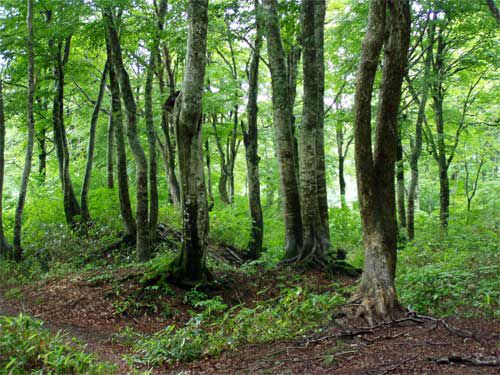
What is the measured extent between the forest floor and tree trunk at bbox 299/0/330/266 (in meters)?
2.31

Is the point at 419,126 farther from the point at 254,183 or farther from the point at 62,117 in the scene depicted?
the point at 62,117

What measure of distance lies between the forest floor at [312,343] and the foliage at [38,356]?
0.44m

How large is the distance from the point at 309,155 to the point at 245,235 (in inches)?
208

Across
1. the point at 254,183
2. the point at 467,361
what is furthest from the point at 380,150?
the point at 254,183

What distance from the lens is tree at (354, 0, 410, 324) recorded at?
5281mm

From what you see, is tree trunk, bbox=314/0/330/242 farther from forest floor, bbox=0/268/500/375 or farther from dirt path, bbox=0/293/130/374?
dirt path, bbox=0/293/130/374

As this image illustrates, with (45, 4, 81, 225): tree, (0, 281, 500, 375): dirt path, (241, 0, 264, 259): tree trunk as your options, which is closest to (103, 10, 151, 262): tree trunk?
(241, 0, 264, 259): tree trunk

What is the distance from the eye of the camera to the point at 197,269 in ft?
27.7

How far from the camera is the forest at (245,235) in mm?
5062

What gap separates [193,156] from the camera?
26.6 feet

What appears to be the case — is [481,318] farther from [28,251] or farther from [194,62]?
[28,251]

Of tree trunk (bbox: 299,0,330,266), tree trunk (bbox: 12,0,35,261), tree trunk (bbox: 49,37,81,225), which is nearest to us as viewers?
tree trunk (bbox: 299,0,330,266)

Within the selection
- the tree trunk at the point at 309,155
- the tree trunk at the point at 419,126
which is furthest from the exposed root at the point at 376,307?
the tree trunk at the point at 419,126

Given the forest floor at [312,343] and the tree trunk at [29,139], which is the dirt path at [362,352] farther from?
the tree trunk at [29,139]
